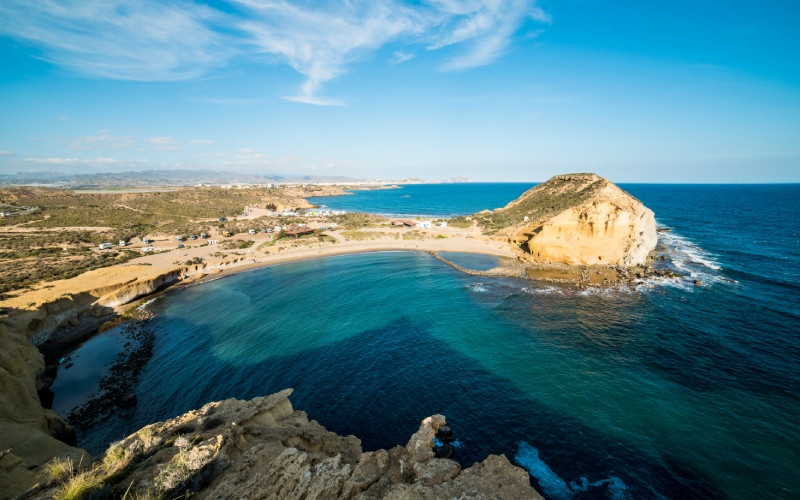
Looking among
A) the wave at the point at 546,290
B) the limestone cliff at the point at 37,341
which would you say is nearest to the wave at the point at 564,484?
the limestone cliff at the point at 37,341

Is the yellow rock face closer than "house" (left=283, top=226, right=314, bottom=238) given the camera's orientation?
Yes

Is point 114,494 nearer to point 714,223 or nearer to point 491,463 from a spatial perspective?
point 491,463

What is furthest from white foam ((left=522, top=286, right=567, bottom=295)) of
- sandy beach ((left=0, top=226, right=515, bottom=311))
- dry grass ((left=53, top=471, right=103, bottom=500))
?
dry grass ((left=53, top=471, right=103, bottom=500))

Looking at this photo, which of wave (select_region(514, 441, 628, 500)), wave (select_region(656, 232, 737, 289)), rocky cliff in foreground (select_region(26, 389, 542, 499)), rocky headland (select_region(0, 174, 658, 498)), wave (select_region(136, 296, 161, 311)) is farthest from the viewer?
wave (select_region(656, 232, 737, 289))

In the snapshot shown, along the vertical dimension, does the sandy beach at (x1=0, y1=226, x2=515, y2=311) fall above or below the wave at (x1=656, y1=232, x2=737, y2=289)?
below

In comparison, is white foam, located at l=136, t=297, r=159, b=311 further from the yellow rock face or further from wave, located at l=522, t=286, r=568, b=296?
the yellow rock face

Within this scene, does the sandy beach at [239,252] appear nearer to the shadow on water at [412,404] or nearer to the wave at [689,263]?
the shadow on water at [412,404]
